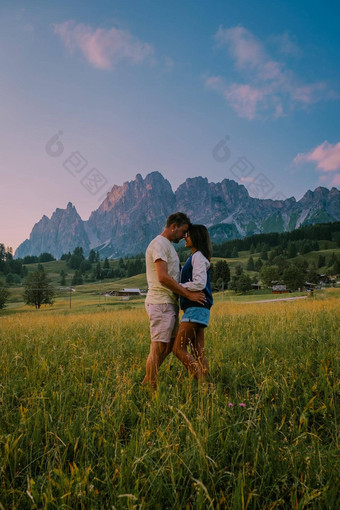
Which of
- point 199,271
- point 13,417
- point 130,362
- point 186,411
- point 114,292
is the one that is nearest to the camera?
point 186,411

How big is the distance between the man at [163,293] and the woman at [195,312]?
14 centimetres

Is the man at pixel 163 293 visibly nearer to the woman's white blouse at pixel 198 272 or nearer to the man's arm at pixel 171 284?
the man's arm at pixel 171 284

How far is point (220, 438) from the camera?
2.54 meters

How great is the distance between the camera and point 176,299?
4.46 metres

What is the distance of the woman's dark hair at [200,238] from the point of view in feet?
14.7

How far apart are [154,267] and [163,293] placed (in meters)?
0.42

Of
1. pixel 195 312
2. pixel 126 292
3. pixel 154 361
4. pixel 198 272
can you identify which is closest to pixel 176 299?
pixel 195 312

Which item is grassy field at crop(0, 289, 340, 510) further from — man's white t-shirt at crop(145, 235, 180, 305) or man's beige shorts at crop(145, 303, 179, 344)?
man's white t-shirt at crop(145, 235, 180, 305)

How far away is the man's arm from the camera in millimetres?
4094

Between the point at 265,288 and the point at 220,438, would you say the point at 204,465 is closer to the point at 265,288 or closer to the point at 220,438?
the point at 220,438

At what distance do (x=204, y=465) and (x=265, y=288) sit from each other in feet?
371

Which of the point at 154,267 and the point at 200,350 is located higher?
the point at 154,267

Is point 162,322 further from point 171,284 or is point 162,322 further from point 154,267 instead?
point 154,267

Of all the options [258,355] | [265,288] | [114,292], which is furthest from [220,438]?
[114,292]
